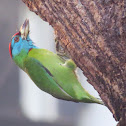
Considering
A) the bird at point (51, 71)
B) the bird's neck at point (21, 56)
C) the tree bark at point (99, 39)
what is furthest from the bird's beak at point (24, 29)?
the tree bark at point (99, 39)

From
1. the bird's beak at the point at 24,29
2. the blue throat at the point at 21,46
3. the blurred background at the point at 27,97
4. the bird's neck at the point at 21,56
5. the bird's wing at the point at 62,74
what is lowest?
the blurred background at the point at 27,97

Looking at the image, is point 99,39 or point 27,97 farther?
point 27,97

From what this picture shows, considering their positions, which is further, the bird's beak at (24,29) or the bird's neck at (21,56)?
the bird's neck at (21,56)

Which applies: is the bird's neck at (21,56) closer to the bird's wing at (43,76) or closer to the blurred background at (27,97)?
the bird's wing at (43,76)

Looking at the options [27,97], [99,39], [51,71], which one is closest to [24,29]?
[51,71]

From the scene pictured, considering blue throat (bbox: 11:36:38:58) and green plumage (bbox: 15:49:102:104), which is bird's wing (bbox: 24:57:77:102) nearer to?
green plumage (bbox: 15:49:102:104)

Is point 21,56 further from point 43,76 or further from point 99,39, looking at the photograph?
point 99,39

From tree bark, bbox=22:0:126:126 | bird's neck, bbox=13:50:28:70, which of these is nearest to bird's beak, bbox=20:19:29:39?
bird's neck, bbox=13:50:28:70
